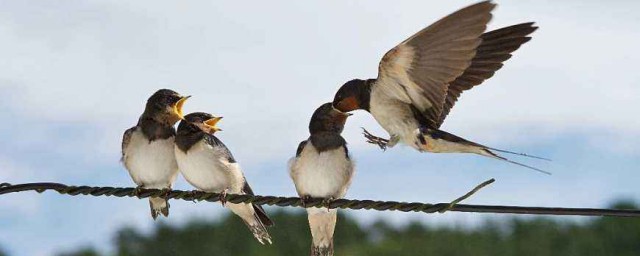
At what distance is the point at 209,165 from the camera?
14.9ft

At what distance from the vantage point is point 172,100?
473 cm

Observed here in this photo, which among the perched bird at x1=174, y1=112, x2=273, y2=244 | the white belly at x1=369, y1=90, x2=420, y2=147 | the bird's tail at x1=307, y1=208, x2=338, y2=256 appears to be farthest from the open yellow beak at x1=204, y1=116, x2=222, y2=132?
the white belly at x1=369, y1=90, x2=420, y2=147

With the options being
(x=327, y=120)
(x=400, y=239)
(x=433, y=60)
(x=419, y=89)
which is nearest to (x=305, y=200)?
(x=327, y=120)

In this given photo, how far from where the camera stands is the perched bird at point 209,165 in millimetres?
4543

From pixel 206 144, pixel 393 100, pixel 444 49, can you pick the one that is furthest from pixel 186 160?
pixel 444 49

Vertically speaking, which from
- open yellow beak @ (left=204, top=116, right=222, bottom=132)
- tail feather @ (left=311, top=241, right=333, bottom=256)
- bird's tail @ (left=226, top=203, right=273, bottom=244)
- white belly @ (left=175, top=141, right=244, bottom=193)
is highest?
open yellow beak @ (left=204, top=116, right=222, bottom=132)

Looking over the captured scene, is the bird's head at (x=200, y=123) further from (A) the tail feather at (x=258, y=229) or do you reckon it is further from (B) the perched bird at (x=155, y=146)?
(A) the tail feather at (x=258, y=229)

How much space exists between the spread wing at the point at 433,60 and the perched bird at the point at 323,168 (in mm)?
351

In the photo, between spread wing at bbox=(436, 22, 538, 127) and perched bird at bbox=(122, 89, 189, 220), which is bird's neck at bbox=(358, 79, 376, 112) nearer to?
spread wing at bbox=(436, 22, 538, 127)

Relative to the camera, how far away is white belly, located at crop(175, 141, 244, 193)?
453 centimetres

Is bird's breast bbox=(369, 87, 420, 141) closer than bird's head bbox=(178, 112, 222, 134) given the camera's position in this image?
Yes

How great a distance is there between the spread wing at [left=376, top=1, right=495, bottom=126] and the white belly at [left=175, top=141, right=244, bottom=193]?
842 mm

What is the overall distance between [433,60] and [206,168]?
1110 millimetres

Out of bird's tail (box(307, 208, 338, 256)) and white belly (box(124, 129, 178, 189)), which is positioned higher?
white belly (box(124, 129, 178, 189))
